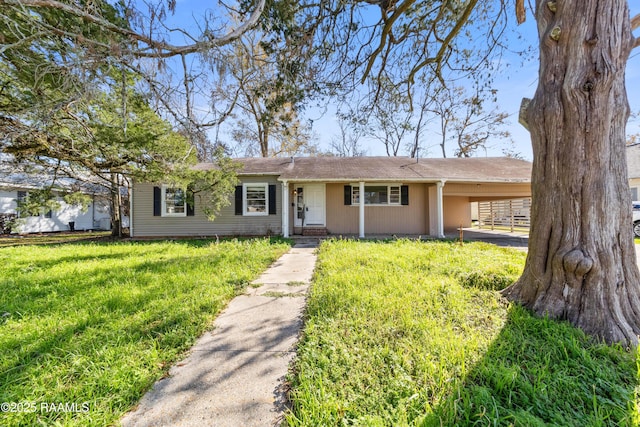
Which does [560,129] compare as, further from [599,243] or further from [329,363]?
[329,363]

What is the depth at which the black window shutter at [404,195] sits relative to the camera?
1099cm

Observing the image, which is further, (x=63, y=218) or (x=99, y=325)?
(x=63, y=218)

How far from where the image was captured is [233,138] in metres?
18.0

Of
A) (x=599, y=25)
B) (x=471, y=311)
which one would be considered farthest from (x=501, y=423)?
(x=599, y=25)

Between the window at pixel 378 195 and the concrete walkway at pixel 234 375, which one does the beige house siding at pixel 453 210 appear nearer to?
the window at pixel 378 195

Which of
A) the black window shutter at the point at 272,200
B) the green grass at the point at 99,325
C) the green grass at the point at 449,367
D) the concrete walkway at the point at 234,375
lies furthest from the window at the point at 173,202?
the green grass at the point at 449,367

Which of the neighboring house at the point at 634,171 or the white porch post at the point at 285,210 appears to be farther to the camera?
the neighboring house at the point at 634,171

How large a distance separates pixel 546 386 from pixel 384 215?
31.0 ft

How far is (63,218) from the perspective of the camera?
49.4 feet

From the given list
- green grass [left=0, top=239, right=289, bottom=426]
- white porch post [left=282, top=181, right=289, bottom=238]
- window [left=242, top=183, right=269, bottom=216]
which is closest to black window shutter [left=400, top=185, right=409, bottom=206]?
white porch post [left=282, top=181, right=289, bottom=238]

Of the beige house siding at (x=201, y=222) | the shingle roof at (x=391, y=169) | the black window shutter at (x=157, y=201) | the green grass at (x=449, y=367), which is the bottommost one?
the green grass at (x=449, y=367)

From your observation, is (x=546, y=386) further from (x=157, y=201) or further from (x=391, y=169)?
(x=157, y=201)

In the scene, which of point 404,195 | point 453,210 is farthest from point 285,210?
point 453,210

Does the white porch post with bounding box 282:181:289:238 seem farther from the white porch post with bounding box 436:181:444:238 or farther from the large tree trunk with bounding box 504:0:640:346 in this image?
the large tree trunk with bounding box 504:0:640:346
